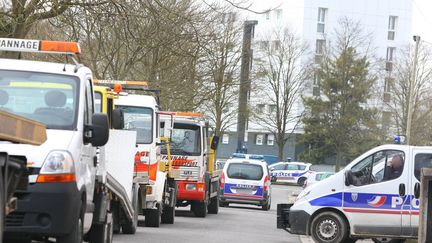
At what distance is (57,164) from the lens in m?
9.33

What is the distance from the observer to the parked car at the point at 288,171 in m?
64.8

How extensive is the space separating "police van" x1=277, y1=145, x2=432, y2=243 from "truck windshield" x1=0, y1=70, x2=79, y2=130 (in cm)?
802

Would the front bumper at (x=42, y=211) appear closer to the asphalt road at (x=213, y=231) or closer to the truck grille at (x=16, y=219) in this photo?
the truck grille at (x=16, y=219)

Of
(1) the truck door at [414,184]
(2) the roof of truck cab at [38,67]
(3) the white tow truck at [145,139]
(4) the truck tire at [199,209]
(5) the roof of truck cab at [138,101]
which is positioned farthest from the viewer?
(4) the truck tire at [199,209]

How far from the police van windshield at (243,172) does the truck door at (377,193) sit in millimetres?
14694

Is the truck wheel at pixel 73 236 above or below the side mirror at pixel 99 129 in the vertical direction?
below

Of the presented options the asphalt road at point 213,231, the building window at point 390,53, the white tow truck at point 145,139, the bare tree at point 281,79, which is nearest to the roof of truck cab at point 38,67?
the asphalt road at point 213,231

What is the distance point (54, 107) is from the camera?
10.3m

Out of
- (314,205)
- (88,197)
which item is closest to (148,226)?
(314,205)

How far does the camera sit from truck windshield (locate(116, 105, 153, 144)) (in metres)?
18.4

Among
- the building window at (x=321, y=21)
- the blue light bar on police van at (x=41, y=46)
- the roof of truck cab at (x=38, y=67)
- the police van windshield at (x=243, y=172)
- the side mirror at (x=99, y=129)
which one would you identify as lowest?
the police van windshield at (x=243, y=172)

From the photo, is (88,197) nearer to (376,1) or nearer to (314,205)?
(314,205)

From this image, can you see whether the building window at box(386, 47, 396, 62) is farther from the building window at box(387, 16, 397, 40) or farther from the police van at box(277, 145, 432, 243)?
the police van at box(277, 145, 432, 243)

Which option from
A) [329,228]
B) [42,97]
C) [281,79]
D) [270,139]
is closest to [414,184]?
[329,228]
